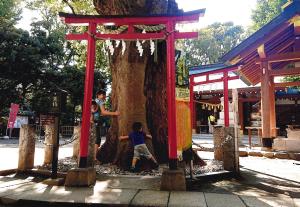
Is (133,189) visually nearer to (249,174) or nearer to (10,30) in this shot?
(249,174)

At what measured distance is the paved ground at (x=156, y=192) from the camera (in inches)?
190

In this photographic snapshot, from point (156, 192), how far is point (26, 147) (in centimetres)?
406

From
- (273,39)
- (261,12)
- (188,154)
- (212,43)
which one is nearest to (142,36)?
(188,154)

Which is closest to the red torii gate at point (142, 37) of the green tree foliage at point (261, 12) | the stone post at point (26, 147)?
the stone post at point (26, 147)

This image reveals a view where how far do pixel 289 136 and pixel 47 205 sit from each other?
10.9 m

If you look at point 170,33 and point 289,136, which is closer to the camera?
point 170,33

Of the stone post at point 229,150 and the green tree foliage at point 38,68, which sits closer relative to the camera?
the stone post at point 229,150

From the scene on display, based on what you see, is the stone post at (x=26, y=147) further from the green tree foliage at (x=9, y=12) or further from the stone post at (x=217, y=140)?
the green tree foliage at (x=9, y=12)

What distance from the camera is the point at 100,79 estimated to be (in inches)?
1054

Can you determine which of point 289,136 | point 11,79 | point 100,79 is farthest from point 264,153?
point 11,79

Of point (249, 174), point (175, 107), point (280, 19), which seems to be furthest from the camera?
point (280, 19)

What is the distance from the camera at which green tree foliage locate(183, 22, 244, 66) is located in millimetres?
39875

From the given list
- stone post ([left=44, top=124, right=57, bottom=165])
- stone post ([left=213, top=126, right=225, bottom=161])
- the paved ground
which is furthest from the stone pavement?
stone post ([left=213, top=126, right=225, bottom=161])

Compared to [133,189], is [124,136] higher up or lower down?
higher up
